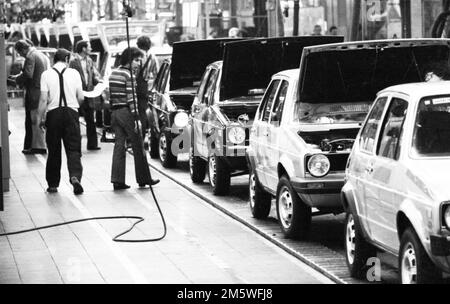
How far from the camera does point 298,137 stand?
1244cm

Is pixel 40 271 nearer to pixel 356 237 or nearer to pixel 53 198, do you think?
pixel 356 237

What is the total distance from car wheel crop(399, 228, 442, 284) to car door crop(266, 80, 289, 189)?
4.14 m

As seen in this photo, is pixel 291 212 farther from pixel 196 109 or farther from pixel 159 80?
pixel 159 80

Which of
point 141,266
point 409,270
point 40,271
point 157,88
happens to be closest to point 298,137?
point 141,266

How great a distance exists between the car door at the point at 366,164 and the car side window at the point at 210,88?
23.3ft

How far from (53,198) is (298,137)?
510 cm

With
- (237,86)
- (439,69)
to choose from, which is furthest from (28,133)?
(439,69)

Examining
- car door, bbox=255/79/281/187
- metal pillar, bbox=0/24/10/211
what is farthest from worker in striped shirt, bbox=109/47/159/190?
car door, bbox=255/79/281/187

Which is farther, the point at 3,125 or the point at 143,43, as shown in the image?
the point at 143,43

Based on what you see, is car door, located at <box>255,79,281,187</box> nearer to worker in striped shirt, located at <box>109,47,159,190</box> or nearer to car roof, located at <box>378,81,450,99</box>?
worker in striped shirt, located at <box>109,47,159,190</box>

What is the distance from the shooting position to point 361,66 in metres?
13.6

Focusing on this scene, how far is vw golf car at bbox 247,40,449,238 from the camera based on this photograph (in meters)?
12.4

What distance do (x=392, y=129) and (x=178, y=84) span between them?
11.8 metres

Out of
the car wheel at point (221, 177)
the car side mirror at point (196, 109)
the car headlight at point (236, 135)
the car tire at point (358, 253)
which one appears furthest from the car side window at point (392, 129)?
the car side mirror at point (196, 109)
